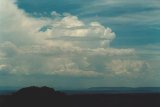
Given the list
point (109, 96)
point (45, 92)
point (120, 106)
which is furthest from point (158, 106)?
point (45, 92)

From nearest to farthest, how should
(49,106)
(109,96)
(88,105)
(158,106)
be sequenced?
(49,106) < (158,106) < (88,105) < (109,96)

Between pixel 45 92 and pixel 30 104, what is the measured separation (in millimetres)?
1900

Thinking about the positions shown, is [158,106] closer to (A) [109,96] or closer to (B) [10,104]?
(A) [109,96]

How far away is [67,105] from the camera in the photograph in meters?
48.0

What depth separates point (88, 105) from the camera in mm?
69875

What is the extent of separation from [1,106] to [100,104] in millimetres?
26810

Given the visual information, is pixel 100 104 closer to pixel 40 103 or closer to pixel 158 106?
pixel 158 106

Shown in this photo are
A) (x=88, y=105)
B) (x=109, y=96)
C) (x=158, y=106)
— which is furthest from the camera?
(x=109, y=96)

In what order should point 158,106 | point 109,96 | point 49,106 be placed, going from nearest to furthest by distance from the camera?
1. point 49,106
2. point 158,106
3. point 109,96

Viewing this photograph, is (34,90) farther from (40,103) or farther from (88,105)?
(88,105)

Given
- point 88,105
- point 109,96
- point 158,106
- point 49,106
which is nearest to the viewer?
point 49,106

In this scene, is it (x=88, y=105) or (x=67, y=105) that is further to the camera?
(x=88, y=105)

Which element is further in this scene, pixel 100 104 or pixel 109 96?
pixel 109 96

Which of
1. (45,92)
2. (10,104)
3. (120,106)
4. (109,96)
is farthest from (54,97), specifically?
(109,96)
